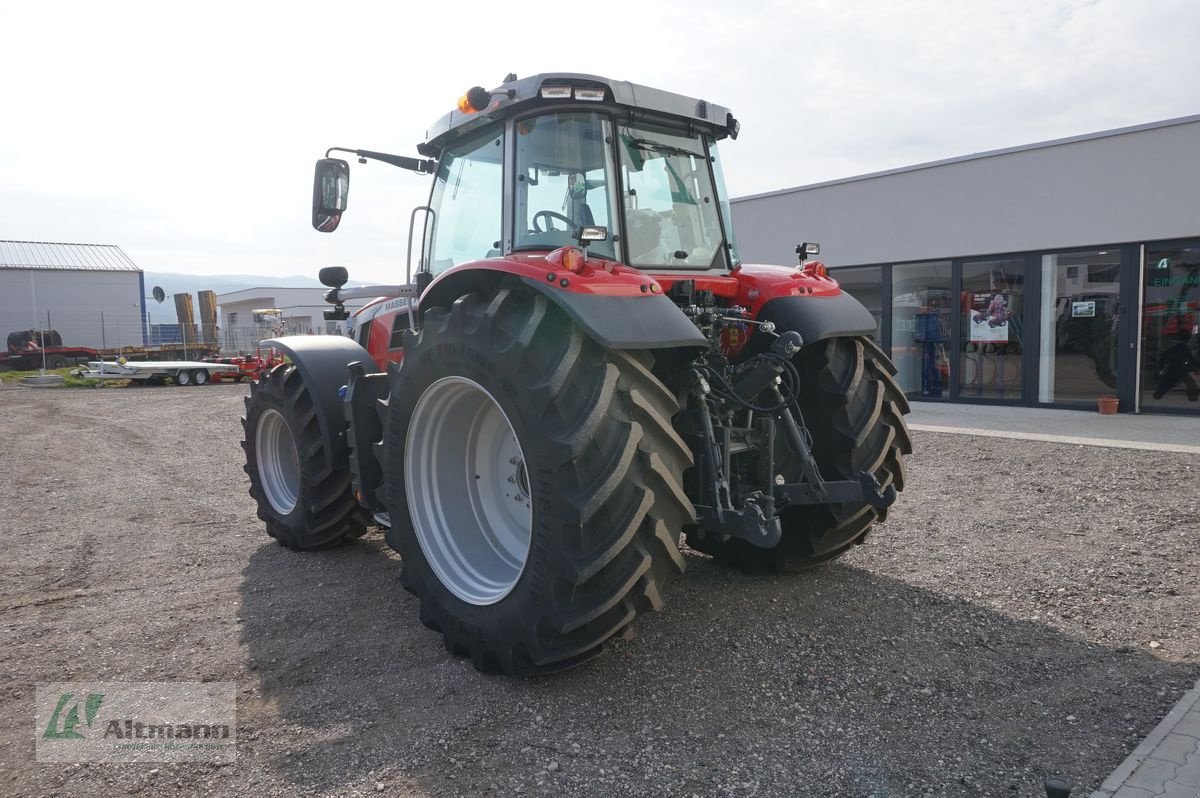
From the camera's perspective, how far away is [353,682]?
3.33m

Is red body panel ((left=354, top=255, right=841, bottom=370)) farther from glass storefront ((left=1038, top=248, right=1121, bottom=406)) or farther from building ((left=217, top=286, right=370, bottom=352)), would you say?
building ((left=217, top=286, right=370, bottom=352))

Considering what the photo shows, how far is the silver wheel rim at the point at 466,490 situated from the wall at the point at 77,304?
34.7 m

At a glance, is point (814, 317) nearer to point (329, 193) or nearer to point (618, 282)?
point (618, 282)

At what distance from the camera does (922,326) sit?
12992 mm

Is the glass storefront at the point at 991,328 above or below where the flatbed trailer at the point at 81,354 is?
above

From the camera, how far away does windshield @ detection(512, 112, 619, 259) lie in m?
3.73

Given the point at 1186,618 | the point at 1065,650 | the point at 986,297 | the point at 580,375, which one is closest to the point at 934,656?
the point at 1065,650

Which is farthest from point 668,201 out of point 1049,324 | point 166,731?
point 1049,324

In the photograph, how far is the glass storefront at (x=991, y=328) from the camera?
11781 millimetres

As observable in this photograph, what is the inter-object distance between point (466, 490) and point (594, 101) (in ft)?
6.37

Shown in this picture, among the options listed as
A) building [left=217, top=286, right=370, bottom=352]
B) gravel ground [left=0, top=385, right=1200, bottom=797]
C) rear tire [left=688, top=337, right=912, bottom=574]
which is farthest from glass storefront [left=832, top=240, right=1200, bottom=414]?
building [left=217, top=286, right=370, bottom=352]

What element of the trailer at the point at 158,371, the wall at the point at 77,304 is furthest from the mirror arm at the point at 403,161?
the wall at the point at 77,304

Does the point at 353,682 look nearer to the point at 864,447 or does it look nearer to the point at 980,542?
the point at 864,447

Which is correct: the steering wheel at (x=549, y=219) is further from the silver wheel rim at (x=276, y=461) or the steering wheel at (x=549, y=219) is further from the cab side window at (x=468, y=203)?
the silver wheel rim at (x=276, y=461)
